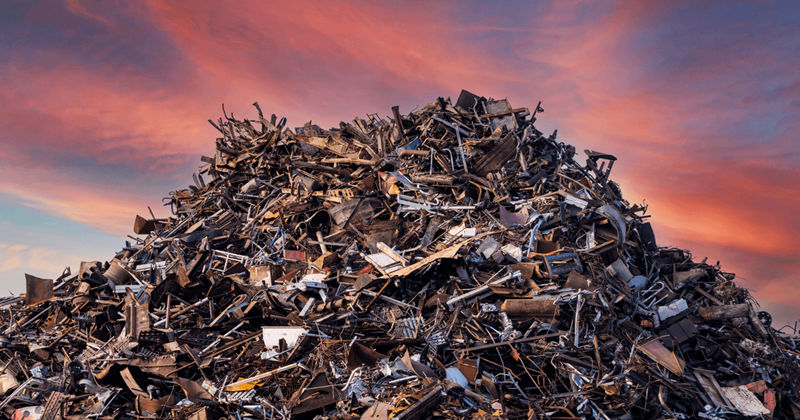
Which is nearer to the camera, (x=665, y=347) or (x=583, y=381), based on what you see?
(x=583, y=381)

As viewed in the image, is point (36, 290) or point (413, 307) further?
point (36, 290)

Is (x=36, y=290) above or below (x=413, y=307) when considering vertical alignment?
above

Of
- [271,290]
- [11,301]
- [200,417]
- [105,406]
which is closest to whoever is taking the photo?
[200,417]

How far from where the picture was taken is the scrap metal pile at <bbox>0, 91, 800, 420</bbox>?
8117mm

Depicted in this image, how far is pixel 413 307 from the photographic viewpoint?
9742mm

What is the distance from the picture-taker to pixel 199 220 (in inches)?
594

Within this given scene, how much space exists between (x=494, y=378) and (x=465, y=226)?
4.35 meters

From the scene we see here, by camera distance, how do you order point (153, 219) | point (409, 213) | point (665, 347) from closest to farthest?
point (665, 347) < point (409, 213) < point (153, 219)

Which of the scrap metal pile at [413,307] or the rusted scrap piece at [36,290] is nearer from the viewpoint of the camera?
the scrap metal pile at [413,307]

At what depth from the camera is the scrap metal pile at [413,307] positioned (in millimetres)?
8117

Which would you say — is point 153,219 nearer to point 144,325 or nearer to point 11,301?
point 11,301

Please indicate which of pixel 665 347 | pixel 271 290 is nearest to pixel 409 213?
pixel 271 290

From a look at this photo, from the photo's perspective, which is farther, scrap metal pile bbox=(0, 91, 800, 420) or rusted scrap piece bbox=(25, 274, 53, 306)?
rusted scrap piece bbox=(25, 274, 53, 306)

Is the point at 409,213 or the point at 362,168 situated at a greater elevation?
the point at 362,168
